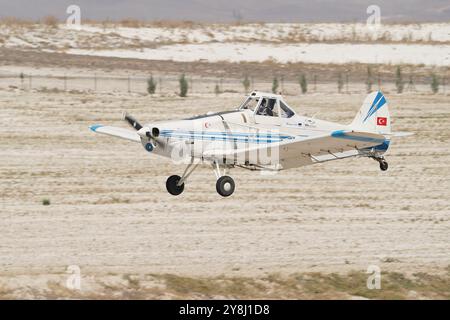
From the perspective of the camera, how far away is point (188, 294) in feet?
97.5

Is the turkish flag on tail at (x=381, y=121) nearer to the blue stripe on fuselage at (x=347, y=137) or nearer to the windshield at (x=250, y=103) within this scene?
the blue stripe on fuselage at (x=347, y=137)

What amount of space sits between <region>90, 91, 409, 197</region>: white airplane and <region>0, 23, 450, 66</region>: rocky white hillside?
47.8m

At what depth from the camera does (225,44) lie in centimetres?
8394

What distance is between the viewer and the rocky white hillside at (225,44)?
254 ft

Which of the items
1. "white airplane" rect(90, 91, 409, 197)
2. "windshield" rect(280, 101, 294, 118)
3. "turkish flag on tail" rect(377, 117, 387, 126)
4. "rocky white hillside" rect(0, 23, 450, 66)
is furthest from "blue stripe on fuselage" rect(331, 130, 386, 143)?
"rocky white hillside" rect(0, 23, 450, 66)

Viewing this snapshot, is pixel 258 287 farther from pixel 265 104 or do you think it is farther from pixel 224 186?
pixel 265 104

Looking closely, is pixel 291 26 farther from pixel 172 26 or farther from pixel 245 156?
pixel 245 156

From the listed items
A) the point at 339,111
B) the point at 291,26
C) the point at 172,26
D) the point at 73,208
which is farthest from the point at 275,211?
the point at 291,26

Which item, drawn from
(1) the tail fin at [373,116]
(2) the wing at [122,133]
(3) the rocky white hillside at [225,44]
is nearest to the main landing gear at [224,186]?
(2) the wing at [122,133]

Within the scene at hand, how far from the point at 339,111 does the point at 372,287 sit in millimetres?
22554

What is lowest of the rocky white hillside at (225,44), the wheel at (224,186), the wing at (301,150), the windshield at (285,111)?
the wheel at (224,186)

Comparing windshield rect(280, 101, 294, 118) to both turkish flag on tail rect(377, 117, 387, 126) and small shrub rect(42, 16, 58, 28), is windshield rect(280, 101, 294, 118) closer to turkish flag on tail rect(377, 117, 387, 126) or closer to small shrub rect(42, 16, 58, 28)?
turkish flag on tail rect(377, 117, 387, 126)

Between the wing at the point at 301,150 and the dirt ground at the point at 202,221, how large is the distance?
12.4 ft

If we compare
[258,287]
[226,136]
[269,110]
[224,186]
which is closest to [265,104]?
[269,110]
